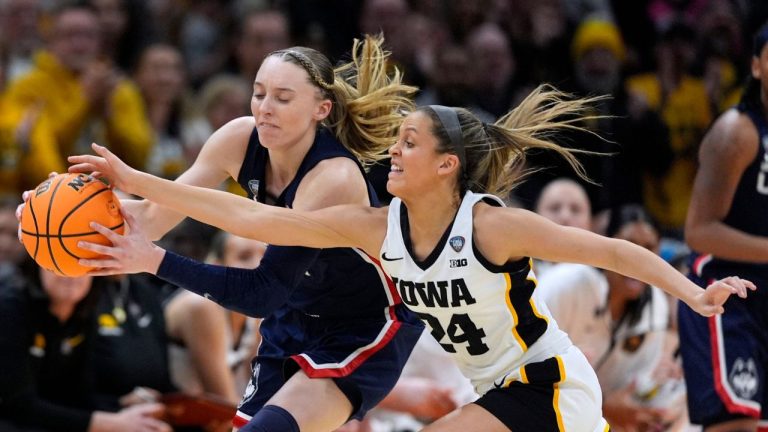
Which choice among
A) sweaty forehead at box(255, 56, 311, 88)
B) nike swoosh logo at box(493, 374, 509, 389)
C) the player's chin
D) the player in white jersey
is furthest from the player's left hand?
sweaty forehead at box(255, 56, 311, 88)

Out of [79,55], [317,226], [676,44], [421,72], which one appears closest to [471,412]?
[317,226]

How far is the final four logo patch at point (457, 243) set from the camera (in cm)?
461

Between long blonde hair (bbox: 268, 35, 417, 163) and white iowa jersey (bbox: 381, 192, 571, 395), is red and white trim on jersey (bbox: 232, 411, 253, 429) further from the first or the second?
long blonde hair (bbox: 268, 35, 417, 163)

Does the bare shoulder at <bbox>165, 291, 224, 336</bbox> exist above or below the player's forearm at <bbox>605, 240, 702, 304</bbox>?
below

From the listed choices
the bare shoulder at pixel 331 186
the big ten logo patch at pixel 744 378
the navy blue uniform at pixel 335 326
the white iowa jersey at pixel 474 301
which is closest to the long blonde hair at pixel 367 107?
the navy blue uniform at pixel 335 326

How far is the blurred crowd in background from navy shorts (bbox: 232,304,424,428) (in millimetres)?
1778

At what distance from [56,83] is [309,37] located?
7.32 ft

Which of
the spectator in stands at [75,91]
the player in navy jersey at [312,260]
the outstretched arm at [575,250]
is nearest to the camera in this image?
the outstretched arm at [575,250]

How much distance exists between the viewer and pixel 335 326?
516 cm

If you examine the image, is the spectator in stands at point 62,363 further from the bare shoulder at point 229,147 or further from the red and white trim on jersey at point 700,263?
the red and white trim on jersey at point 700,263

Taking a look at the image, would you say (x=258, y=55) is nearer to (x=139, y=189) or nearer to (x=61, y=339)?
(x=61, y=339)

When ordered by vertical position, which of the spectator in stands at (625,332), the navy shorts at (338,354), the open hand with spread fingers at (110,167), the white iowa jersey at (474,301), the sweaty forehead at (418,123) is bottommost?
the spectator in stands at (625,332)

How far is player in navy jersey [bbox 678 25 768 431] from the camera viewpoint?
5.61 meters

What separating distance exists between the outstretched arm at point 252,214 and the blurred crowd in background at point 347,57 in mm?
A: 2259
